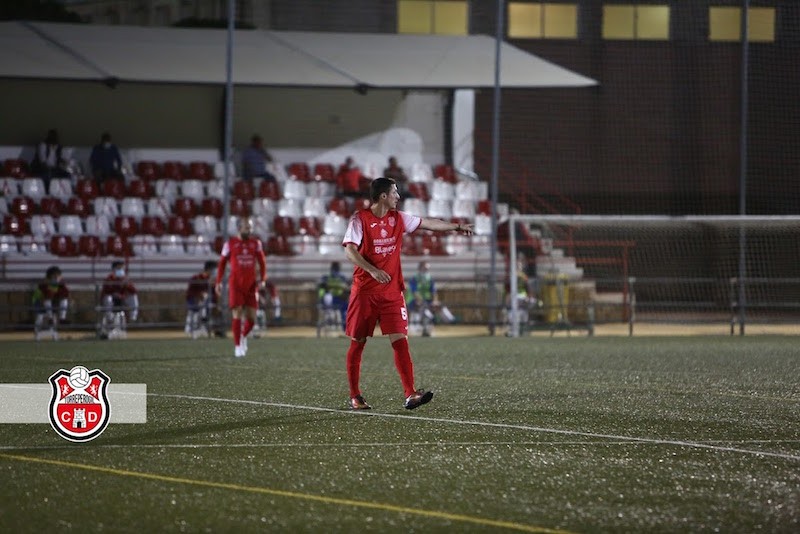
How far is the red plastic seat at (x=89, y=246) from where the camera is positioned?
23844 mm

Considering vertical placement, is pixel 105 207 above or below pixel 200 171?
below

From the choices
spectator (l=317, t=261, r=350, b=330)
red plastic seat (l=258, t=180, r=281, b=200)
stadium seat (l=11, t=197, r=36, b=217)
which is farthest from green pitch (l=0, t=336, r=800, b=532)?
red plastic seat (l=258, t=180, r=281, b=200)

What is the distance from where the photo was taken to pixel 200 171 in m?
26.5

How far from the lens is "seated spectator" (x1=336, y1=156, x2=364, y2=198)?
87.0ft

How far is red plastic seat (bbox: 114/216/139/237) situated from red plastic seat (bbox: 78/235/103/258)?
569 millimetres

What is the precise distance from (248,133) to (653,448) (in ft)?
70.9

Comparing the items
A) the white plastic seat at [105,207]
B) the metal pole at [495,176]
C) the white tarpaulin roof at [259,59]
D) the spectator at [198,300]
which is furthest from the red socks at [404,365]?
the white plastic seat at [105,207]

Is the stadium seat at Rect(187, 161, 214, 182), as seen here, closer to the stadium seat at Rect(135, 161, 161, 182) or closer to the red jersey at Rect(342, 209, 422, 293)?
the stadium seat at Rect(135, 161, 161, 182)

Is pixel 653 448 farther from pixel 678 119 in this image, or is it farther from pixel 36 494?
pixel 678 119

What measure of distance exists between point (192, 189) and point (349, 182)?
10.9 ft

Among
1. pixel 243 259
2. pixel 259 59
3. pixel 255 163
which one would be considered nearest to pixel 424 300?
pixel 255 163

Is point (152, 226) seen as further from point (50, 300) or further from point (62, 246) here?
point (50, 300)

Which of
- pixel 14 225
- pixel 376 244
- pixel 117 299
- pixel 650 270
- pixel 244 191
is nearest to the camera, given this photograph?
pixel 376 244

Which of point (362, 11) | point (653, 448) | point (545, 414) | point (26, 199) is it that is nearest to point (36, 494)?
point (653, 448)
